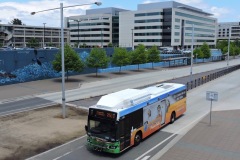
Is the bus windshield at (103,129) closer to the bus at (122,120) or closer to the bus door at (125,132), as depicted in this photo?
the bus at (122,120)

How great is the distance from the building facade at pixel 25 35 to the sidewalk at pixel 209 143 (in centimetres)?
10934

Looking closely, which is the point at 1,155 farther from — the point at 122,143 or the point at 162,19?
the point at 162,19

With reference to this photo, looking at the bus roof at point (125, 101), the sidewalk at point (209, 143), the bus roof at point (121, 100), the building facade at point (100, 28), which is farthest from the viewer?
the building facade at point (100, 28)

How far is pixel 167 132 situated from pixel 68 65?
28.9 metres

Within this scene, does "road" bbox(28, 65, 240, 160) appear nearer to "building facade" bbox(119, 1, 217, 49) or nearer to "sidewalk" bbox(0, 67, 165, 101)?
"sidewalk" bbox(0, 67, 165, 101)

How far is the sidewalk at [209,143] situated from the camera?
14.7 meters

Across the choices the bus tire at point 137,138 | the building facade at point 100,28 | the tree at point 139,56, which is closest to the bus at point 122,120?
the bus tire at point 137,138

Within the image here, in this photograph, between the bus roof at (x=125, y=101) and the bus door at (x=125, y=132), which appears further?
the bus roof at (x=125, y=101)

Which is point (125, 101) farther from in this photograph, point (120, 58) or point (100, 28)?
point (100, 28)

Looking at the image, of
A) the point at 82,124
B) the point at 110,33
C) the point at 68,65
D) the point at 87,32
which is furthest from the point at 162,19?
the point at 82,124

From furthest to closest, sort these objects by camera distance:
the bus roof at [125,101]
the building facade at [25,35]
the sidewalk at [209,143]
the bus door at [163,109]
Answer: the building facade at [25,35]
the bus door at [163,109]
the bus roof at [125,101]
the sidewalk at [209,143]

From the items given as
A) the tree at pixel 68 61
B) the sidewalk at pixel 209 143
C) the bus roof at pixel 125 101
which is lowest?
the sidewalk at pixel 209 143

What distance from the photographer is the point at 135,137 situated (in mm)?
16594

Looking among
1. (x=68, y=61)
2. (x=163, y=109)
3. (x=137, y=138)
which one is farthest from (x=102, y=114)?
(x=68, y=61)
